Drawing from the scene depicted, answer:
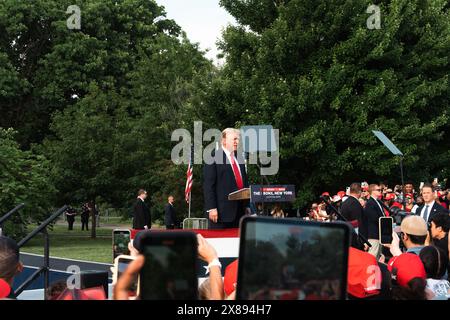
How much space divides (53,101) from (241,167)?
3471 cm

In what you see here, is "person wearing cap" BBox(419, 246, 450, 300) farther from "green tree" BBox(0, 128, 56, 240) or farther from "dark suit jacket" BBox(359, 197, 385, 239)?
"green tree" BBox(0, 128, 56, 240)

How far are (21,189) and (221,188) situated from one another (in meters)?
21.9

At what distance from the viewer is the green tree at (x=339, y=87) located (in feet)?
94.1

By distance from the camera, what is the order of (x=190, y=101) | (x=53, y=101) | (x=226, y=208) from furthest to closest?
(x=53, y=101) < (x=190, y=101) < (x=226, y=208)

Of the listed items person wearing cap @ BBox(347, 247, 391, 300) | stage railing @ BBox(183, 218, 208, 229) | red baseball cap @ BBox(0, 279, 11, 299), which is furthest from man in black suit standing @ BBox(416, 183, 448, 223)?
red baseball cap @ BBox(0, 279, 11, 299)

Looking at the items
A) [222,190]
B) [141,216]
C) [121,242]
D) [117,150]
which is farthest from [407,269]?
[117,150]

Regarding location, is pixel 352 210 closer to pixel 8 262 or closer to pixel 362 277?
pixel 362 277

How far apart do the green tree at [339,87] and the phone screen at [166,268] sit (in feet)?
84.4

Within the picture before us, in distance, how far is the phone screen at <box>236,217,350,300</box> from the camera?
239 centimetres

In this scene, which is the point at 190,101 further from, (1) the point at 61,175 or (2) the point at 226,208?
(2) the point at 226,208

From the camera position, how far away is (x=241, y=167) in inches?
360

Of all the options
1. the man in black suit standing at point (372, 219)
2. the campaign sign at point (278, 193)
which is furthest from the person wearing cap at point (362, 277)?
the campaign sign at point (278, 193)
